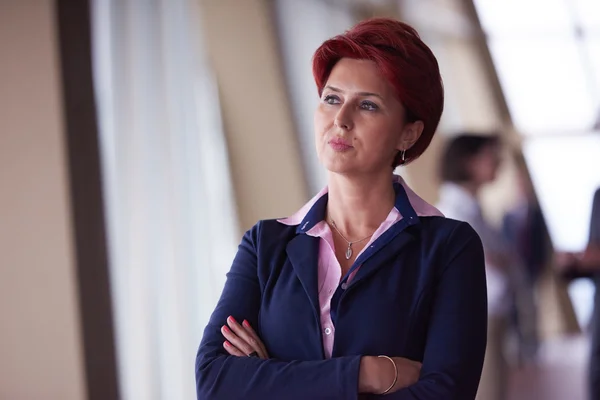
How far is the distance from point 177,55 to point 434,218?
7.10 ft

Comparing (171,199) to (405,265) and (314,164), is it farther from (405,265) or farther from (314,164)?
(405,265)

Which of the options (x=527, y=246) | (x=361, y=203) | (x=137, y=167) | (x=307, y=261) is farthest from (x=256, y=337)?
(x=137, y=167)

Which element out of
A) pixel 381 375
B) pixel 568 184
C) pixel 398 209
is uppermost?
pixel 568 184

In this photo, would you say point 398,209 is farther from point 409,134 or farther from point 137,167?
point 137,167

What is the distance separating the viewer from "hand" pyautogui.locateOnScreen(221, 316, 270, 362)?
1.66 m

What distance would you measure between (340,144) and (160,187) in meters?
2.00

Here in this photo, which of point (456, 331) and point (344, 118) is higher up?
point (344, 118)

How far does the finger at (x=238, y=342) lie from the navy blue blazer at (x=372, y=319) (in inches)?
1.0

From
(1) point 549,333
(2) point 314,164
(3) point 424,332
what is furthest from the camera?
(2) point 314,164

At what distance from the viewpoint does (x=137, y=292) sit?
3529 mm

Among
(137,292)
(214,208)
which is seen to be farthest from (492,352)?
(137,292)

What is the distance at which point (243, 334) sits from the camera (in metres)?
1.68

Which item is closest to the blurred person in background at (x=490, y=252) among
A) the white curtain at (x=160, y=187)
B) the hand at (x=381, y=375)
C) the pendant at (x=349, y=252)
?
the white curtain at (x=160, y=187)

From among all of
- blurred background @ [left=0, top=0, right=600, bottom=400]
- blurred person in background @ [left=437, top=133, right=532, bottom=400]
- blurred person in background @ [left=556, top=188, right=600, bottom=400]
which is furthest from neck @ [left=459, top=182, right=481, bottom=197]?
blurred background @ [left=0, top=0, right=600, bottom=400]
